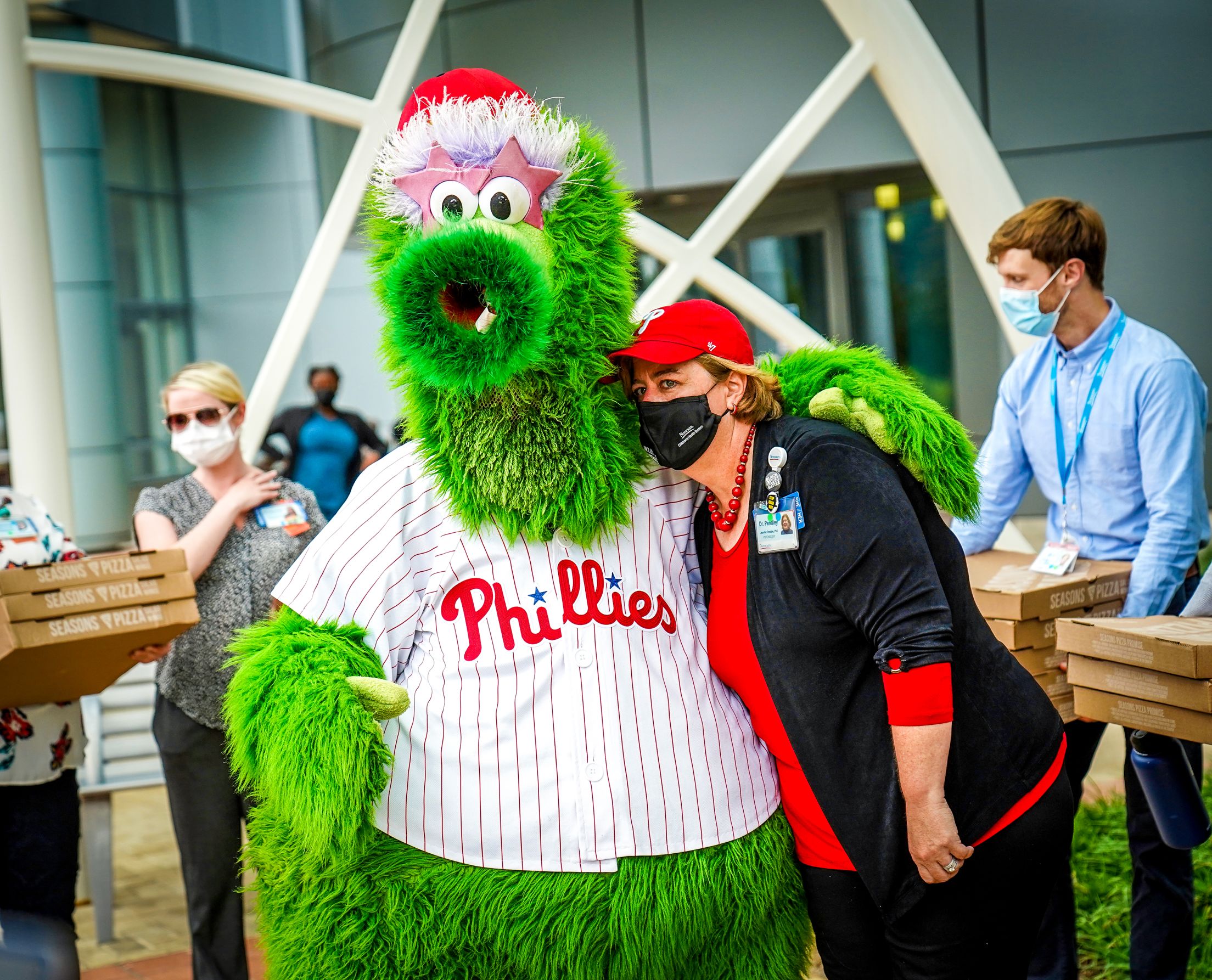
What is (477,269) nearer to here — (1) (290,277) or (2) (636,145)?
(2) (636,145)

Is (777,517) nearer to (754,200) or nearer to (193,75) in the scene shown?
(754,200)

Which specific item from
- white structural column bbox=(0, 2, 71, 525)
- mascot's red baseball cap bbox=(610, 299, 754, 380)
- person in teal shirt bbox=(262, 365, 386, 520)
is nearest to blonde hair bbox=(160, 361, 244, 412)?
white structural column bbox=(0, 2, 71, 525)

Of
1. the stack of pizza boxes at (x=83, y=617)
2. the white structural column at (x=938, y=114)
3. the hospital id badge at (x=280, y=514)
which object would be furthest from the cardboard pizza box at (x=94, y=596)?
the white structural column at (x=938, y=114)

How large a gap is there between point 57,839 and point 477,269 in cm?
202

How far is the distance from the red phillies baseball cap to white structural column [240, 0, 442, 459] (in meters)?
2.99

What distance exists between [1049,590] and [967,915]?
3.58 feet

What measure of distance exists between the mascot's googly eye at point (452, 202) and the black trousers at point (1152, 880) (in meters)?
2.08

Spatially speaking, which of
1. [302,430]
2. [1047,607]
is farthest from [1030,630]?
[302,430]

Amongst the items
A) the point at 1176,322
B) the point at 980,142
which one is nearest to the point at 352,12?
the point at 980,142

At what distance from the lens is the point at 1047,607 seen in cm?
286

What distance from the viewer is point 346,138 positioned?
997cm

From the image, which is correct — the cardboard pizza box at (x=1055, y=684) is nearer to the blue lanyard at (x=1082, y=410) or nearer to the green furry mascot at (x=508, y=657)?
Answer: the blue lanyard at (x=1082, y=410)

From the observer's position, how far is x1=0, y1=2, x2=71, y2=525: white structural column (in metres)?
4.36

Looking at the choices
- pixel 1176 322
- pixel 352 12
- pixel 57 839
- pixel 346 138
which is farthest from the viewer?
pixel 346 138
